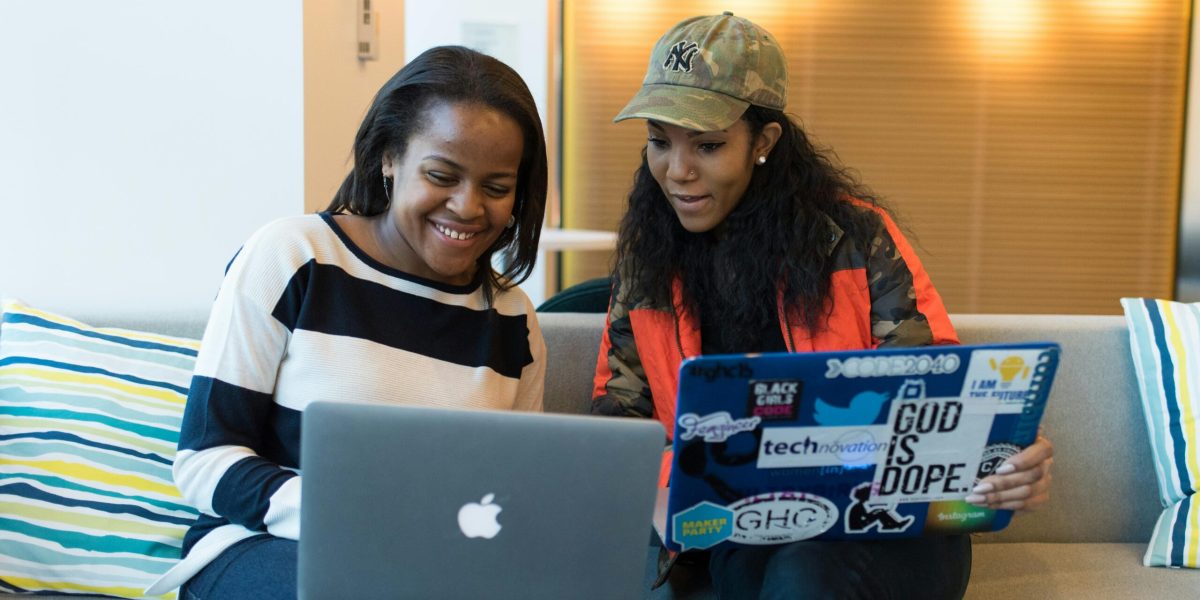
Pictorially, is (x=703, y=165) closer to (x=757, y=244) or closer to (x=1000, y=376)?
(x=757, y=244)

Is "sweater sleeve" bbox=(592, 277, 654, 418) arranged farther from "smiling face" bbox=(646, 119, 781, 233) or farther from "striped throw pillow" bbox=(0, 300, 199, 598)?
"striped throw pillow" bbox=(0, 300, 199, 598)

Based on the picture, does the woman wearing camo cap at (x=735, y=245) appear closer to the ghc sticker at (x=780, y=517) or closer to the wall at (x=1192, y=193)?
the ghc sticker at (x=780, y=517)

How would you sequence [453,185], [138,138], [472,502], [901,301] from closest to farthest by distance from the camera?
[472,502], [453,185], [901,301], [138,138]

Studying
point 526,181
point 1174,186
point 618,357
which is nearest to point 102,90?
point 526,181

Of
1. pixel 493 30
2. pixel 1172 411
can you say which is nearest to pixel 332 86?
pixel 1172 411

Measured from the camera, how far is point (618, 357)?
1757 mm

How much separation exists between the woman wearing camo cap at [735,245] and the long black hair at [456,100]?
0.52 ft

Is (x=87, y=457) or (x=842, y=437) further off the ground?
(x=842, y=437)

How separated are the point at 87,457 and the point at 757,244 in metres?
1.03

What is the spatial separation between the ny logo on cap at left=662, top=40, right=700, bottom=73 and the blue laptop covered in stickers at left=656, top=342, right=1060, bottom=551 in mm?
637

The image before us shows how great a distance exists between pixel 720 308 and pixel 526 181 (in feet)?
1.16

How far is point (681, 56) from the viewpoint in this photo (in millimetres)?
1678

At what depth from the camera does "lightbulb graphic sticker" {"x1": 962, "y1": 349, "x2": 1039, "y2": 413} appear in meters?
1.23

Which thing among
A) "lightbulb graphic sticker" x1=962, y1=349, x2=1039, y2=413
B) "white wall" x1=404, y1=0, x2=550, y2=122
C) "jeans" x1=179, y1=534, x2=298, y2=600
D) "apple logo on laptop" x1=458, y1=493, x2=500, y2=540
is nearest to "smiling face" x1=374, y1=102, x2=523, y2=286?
"jeans" x1=179, y1=534, x2=298, y2=600
